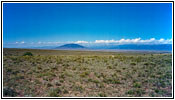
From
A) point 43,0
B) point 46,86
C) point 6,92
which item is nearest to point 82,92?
Result: point 46,86

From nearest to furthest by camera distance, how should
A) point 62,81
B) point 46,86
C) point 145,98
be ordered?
1. point 145,98
2. point 46,86
3. point 62,81

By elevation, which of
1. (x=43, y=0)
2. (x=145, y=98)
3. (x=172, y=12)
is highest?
(x=43, y=0)

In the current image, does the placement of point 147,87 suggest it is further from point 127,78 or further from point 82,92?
point 82,92

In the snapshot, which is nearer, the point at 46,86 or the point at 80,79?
the point at 46,86

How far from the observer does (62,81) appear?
6949mm

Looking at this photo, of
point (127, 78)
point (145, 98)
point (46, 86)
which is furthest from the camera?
point (127, 78)

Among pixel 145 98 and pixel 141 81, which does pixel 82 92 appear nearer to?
pixel 145 98

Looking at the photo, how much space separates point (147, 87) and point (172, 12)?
3005mm

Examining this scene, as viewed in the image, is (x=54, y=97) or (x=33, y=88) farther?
(x=33, y=88)

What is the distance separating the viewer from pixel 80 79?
23.8 ft

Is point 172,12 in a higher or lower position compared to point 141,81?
higher

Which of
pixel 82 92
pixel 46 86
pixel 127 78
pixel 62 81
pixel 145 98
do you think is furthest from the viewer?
pixel 127 78

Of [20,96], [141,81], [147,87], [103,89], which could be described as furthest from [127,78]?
[20,96]

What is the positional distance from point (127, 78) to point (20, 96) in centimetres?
Result: 470
